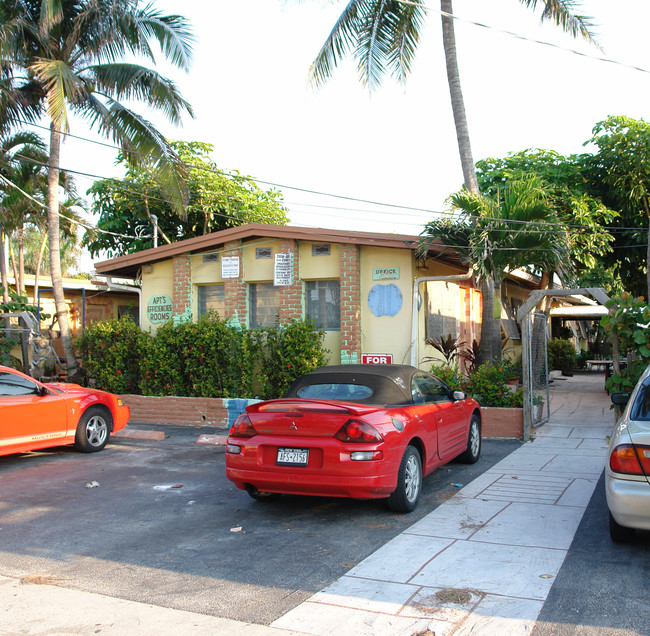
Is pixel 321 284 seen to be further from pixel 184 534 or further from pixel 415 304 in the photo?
pixel 184 534

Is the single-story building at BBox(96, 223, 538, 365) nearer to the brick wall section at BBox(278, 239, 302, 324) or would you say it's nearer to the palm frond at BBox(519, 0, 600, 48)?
the brick wall section at BBox(278, 239, 302, 324)

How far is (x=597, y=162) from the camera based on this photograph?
1842 centimetres

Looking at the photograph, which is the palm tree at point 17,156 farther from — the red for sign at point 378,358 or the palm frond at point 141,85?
the red for sign at point 378,358

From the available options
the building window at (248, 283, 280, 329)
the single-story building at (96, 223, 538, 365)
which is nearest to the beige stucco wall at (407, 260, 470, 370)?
the single-story building at (96, 223, 538, 365)

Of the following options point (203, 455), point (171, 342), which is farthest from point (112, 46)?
point (203, 455)

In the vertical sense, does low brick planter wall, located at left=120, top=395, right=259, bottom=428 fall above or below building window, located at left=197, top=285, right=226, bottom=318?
below

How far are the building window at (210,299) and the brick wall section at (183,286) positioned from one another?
278mm

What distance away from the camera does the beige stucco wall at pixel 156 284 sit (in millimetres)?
14852

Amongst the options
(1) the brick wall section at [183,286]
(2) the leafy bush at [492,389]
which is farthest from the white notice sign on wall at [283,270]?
(2) the leafy bush at [492,389]

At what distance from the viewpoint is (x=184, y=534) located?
5773 mm

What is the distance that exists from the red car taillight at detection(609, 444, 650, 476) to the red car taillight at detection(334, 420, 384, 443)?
203 cm

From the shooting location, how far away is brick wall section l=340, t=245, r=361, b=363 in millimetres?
12429

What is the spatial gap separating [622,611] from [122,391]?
1195cm

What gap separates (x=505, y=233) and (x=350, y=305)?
3297 millimetres
